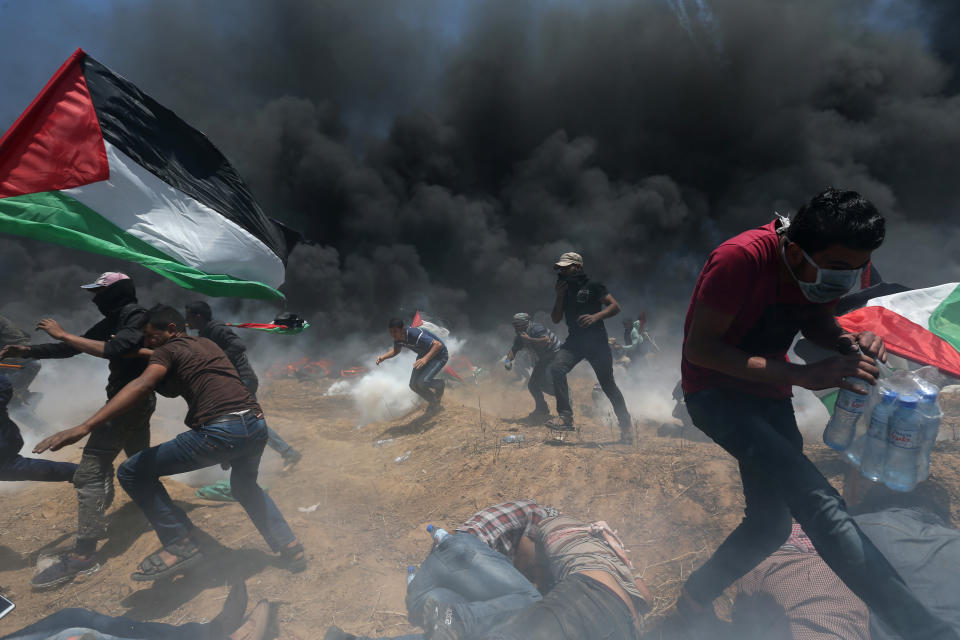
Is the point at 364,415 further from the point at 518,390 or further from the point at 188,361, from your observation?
the point at 188,361

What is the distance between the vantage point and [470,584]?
7.30 feet

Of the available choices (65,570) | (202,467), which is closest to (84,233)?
(202,467)

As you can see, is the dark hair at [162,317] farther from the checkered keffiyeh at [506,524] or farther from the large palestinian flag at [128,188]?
the checkered keffiyeh at [506,524]

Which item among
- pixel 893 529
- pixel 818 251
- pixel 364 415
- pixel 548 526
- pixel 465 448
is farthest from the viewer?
pixel 364 415

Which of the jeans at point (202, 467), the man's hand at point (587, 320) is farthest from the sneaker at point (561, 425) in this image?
the jeans at point (202, 467)

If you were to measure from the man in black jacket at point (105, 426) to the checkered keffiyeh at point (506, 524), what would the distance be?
7.76ft

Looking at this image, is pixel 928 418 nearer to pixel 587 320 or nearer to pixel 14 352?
pixel 587 320

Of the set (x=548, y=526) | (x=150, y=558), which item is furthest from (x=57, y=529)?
(x=548, y=526)

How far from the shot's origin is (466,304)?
1684 cm

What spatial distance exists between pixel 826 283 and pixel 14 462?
5.00 metres

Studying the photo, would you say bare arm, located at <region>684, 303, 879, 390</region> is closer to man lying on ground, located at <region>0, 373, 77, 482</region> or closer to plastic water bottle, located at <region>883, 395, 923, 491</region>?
plastic water bottle, located at <region>883, 395, 923, 491</region>

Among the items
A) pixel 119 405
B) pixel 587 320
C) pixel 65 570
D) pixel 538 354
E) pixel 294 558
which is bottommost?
pixel 65 570

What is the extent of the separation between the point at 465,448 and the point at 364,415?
3.81 metres

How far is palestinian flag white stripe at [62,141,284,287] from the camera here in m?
3.38
